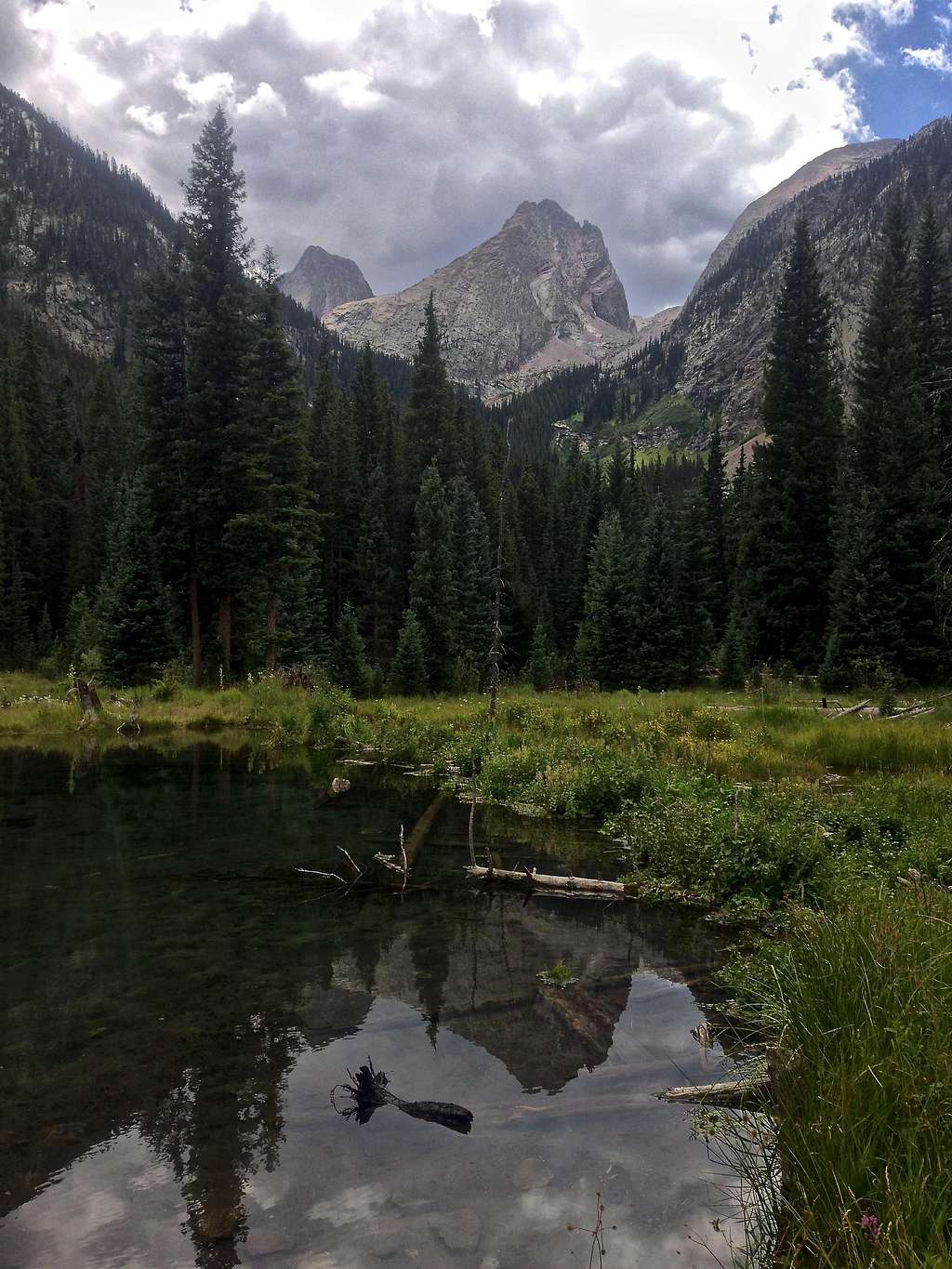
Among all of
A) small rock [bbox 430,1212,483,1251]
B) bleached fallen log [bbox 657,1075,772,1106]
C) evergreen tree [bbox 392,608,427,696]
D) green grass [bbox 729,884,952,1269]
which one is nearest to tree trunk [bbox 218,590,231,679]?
evergreen tree [bbox 392,608,427,696]

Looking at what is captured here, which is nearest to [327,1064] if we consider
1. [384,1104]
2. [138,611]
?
[384,1104]

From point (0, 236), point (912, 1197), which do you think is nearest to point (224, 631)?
point (912, 1197)

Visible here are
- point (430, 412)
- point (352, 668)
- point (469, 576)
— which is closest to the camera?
point (352, 668)

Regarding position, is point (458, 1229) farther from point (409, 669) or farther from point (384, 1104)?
point (409, 669)

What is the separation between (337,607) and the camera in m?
66.4

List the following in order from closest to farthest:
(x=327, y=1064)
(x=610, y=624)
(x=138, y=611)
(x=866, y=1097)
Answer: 1. (x=866, y=1097)
2. (x=327, y=1064)
3. (x=138, y=611)
4. (x=610, y=624)

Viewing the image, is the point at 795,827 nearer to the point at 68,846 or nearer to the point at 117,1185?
the point at 117,1185

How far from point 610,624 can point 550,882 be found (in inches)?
1599

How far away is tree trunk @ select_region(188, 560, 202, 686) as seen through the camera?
35125mm

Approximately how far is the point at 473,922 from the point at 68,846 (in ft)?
24.7

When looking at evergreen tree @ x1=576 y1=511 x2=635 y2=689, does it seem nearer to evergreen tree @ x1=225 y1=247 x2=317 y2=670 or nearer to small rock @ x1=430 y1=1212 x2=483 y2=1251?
evergreen tree @ x1=225 y1=247 x2=317 y2=670

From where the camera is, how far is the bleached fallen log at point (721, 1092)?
17.2 ft

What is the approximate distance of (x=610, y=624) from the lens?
50.2 metres

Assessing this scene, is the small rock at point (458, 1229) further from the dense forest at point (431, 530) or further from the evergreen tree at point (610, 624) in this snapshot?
the evergreen tree at point (610, 624)
